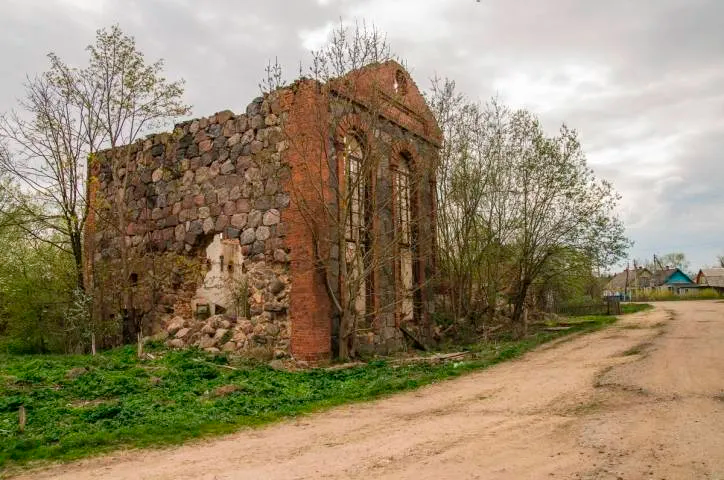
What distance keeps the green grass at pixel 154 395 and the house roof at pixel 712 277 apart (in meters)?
79.2

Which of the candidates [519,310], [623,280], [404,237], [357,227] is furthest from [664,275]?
[357,227]

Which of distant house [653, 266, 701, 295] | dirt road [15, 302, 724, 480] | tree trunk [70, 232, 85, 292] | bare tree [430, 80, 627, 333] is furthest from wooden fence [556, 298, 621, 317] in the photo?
distant house [653, 266, 701, 295]

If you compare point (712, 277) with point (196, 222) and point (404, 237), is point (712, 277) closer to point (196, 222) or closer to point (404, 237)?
point (404, 237)

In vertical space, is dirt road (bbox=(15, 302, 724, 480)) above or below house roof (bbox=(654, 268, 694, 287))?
below

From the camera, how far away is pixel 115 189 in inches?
642

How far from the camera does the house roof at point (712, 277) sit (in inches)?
3091

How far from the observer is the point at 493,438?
630 cm

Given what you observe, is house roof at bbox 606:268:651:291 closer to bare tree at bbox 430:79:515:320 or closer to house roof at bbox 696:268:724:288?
house roof at bbox 696:268:724:288

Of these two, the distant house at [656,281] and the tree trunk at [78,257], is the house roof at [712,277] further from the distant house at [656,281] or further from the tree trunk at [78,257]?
the tree trunk at [78,257]

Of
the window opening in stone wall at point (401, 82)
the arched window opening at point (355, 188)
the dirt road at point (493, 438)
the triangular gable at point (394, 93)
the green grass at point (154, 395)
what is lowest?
the dirt road at point (493, 438)

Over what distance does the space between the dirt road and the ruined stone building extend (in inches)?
156

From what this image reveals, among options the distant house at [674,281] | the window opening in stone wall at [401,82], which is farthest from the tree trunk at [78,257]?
the distant house at [674,281]

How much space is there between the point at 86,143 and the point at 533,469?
45.3 feet

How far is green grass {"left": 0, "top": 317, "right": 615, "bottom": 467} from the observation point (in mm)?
6410
